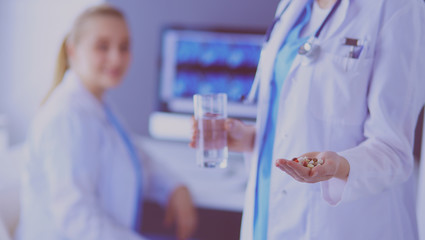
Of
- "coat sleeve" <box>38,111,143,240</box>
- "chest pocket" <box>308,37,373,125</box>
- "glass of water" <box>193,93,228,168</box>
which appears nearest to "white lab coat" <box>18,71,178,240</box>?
"coat sleeve" <box>38,111,143,240</box>

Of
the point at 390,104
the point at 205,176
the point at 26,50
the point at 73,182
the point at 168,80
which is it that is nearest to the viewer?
the point at 390,104

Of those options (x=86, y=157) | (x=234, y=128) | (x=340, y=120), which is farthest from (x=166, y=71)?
(x=340, y=120)

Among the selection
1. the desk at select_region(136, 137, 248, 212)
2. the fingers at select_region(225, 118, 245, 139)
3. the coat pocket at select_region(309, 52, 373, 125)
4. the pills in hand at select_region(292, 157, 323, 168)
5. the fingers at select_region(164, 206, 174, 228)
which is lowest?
the fingers at select_region(164, 206, 174, 228)

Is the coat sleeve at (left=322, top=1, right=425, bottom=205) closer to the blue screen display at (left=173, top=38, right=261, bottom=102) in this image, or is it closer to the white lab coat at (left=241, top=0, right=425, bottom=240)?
the white lab coat at (left=241, top=0, right=425, bottom=240)

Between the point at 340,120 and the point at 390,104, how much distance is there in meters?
0.10

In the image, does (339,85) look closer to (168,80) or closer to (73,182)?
(73,182)

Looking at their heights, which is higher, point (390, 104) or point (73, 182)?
point (390, 104)

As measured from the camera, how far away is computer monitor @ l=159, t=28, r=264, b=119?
209 centimetres

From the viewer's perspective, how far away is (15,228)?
152 cm

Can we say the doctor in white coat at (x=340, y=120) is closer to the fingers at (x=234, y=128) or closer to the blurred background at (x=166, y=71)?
the fingers at (x=234, y=128)

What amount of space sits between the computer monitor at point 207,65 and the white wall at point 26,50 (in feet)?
2.57

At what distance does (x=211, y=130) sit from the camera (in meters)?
0.96

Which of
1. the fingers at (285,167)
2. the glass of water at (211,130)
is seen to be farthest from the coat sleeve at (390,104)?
the glass of water at (211,130)

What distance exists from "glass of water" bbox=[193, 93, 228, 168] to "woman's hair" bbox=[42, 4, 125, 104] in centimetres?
86
